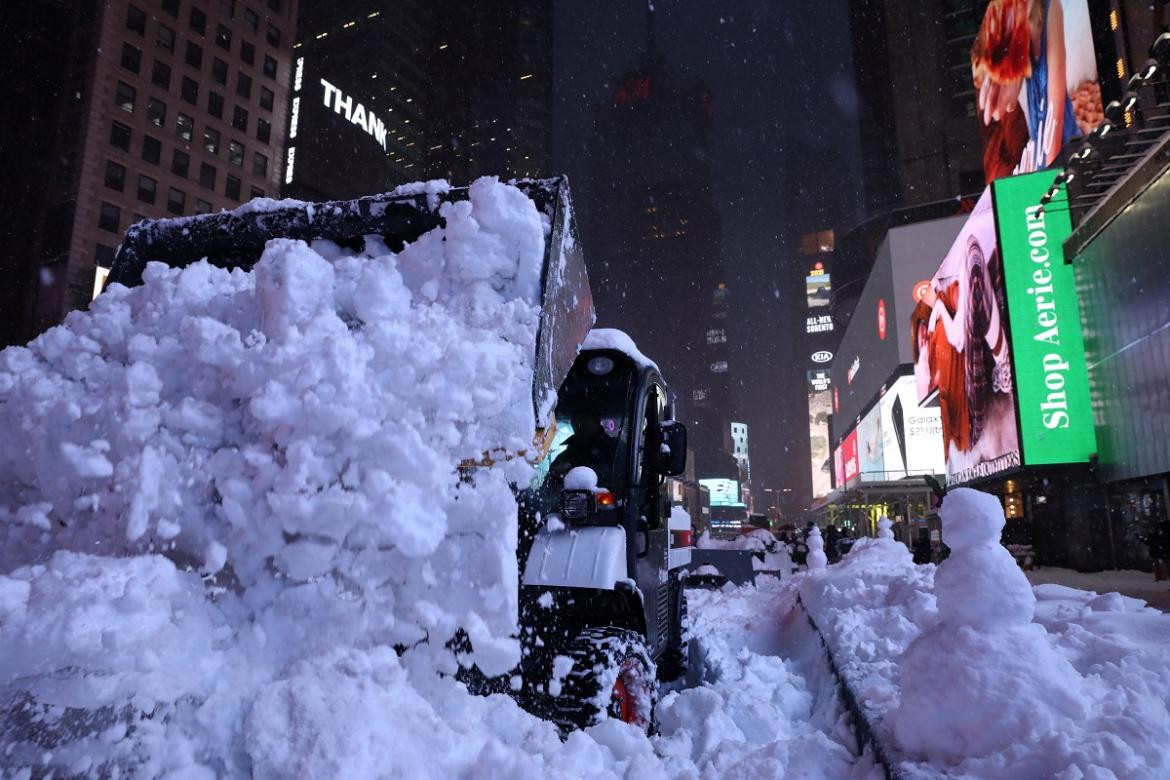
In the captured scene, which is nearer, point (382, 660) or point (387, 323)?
point (382, 660)

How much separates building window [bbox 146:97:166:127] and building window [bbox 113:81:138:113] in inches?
39.9

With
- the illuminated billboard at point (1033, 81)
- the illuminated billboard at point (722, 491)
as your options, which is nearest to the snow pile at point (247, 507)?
the illuminated billboard at point (1033, 81)

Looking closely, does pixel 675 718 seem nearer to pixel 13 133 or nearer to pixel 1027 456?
pixel 1027 456

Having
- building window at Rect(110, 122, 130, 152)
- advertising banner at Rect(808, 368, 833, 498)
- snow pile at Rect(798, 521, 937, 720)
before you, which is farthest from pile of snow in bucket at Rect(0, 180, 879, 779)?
advertising banner at Rect(808, 368, 833, 498)

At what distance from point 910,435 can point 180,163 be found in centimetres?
5382

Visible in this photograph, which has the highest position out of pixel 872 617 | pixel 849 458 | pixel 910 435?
pixel 849 458

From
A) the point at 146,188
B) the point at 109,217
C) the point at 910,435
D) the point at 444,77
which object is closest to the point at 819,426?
the point at 910,435

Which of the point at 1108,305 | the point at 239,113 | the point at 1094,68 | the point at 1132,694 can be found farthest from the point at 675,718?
the point at 239,113

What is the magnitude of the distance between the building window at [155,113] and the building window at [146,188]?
423cm

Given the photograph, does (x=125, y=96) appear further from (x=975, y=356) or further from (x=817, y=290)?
(x=817, y=290)

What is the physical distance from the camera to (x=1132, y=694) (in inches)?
110

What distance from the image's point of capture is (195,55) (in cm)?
5316

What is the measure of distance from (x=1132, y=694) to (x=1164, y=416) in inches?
702

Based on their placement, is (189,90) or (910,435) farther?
(189,90)
